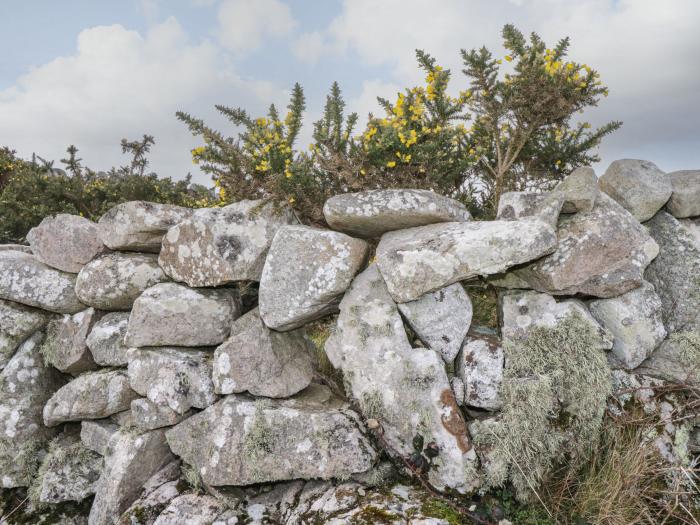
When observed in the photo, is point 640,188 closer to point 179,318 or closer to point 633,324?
point 633,324

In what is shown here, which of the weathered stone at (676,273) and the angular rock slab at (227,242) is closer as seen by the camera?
the weathered stone at (676,273)

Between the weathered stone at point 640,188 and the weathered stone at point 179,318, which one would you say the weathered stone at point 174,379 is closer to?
the weathered stone at point 179,318

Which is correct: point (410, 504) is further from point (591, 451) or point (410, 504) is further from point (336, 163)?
point (336, 163)

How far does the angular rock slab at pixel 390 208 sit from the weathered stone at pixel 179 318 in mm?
1496

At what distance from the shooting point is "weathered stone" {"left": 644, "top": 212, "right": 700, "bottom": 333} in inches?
152

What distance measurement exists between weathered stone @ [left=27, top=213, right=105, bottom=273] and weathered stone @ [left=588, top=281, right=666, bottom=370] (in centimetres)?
514

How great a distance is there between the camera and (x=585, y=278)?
3.55m

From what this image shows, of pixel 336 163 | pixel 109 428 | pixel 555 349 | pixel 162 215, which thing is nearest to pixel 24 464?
pixel 109 428

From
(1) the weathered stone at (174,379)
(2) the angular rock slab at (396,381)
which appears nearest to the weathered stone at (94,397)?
(1) the weathered stone at (174,379)

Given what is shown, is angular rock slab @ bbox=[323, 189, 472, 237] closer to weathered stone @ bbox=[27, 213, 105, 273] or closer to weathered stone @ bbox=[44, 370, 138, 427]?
weathered stone @ bbox=[44, 370, 138, 427]

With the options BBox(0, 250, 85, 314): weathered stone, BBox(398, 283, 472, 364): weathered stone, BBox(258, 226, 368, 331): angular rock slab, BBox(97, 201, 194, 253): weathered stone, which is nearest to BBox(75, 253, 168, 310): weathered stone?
BBox(97, 201, 194, 253): weathered stone

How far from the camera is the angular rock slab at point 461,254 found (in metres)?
3.37

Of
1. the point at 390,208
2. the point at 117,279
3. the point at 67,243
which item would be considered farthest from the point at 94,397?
the point at 390,208

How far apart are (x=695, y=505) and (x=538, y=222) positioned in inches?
89.3
